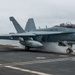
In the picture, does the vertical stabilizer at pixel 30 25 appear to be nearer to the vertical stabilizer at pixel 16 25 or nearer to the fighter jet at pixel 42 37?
the vertical stabilizer at pixel 16 25

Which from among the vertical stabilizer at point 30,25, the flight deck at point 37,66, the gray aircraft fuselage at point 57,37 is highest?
the vertical stabilizer at point 30,25

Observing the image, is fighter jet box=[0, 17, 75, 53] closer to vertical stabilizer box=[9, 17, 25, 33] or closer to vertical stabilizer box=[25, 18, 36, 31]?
vertical stabilizer box=[9, 17, 25, 33]

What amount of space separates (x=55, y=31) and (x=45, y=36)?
5.01ft

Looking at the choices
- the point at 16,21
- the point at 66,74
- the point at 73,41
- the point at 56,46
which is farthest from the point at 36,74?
the point at 16,21

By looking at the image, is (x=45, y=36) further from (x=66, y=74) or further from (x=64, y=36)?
(x=66, y=74)

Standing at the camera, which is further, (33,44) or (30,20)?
(30,20)

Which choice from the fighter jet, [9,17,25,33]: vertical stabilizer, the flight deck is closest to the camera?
the flight deck

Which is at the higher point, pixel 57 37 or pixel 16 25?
pixel 16 25

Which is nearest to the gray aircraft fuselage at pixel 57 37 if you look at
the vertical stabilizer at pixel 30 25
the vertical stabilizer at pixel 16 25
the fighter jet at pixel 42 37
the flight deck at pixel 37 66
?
the fighter jet at pixel 42 37

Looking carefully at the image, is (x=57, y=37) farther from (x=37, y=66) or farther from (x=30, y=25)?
(x=37, y=66)

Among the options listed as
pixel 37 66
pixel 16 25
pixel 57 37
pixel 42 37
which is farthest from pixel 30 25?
pixel 37 66

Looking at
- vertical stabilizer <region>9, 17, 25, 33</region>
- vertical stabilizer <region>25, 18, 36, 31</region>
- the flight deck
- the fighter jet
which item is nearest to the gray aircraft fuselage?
the fighter jet

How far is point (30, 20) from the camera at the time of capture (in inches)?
1342

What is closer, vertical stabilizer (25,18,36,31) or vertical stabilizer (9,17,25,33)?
vertical stabilizer (9,17,25,33)
